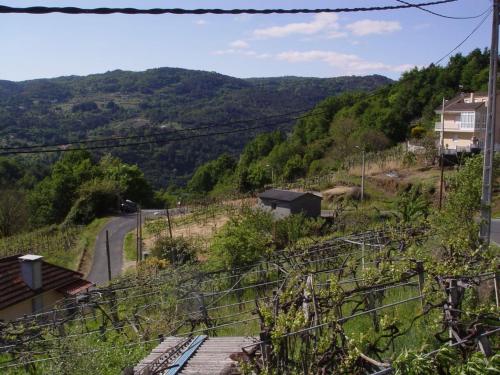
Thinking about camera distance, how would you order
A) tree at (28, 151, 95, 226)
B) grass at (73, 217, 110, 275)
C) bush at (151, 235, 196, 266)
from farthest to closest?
1. tree at (28, 151, 95, 226)
2. grass at (73, 217, 110, 275)
3. bush at (151, 235, 196, 266)

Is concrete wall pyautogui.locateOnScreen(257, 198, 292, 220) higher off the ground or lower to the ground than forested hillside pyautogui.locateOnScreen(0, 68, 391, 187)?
lower

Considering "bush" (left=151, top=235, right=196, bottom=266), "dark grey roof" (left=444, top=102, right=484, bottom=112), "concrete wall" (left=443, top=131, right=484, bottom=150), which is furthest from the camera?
"concrete wall" (left=443, top=131, right=484, bottom=150)

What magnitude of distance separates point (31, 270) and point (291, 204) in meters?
16.7

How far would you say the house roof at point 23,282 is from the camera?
53.2 feet

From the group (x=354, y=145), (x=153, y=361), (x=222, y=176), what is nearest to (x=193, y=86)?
(x=222, y=176)

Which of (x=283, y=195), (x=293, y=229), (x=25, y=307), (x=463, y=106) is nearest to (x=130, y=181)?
(x=283, y=195)

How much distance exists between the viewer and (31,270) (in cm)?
1689

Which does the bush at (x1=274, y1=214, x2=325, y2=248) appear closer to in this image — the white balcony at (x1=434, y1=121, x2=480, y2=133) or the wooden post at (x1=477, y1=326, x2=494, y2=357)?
the wooden post at (x1=477, y1=326, x2=494, y2=357)

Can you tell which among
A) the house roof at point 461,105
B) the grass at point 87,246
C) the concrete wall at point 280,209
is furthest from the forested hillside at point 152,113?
the concrete wall at point 280,209

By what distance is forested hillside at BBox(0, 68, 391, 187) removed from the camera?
103375mm

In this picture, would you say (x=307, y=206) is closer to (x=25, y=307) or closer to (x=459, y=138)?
(x=25, y=307)

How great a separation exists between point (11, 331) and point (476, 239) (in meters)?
9.03

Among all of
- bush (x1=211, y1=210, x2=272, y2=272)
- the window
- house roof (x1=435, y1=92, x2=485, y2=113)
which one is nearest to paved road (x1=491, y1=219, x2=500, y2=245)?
bush (x1=211, y1=210, x2=272, y2=272)

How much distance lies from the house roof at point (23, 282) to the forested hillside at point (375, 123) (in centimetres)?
3582
